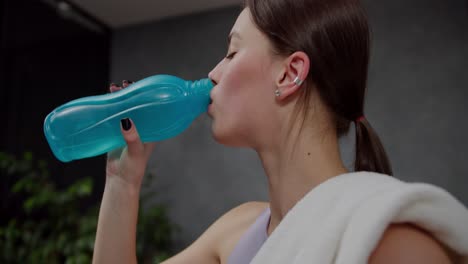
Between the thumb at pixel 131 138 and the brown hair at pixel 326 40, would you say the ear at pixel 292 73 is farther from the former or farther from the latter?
the thumb at pixel 131 138

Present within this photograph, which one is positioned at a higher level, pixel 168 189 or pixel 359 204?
pixel 359 204

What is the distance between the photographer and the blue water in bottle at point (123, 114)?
2.40ft

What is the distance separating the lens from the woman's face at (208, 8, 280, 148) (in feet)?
2.18

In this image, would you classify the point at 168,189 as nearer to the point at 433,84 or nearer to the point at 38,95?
the point at 38,95

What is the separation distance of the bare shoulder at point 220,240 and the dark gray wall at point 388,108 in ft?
6.17

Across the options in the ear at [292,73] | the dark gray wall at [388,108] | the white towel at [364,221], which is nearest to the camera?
the white towel at [364,221]

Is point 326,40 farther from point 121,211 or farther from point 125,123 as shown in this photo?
Answer: point 121,211

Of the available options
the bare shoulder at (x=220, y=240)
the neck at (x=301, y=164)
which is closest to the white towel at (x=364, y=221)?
the neck at (x=301, y=164)

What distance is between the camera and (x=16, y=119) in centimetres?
227

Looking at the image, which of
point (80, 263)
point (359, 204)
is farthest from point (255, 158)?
point (359, 204)

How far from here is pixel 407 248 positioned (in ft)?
1.54

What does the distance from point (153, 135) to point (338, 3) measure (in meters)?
0.36

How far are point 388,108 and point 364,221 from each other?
89.5 inches

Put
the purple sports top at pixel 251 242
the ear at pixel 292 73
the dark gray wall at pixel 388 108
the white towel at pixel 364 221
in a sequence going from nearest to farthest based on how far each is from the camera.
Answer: the white towel at pixel 364 221 → the ear at pixel 292 73 → the purple sports top at pixel 251 242 → the dark gray wall at pixel 388 108
